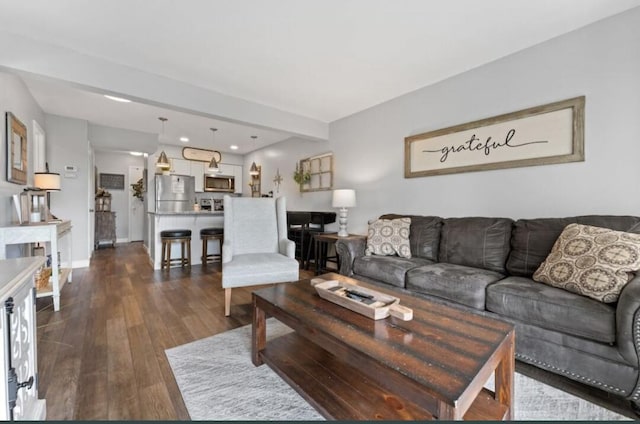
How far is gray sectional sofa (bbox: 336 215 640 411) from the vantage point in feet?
4.62

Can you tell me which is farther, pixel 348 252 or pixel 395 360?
pixel 348 252

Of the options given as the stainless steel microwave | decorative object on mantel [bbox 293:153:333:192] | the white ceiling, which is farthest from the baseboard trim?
decorative object on mantel [bbox 293:153:333:192]

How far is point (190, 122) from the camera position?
4711 millimetres

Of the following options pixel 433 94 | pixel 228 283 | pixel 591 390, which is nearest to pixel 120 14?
pixel 228 283

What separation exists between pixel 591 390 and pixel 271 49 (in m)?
3.32

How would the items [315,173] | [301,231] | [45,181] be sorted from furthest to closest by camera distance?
[315,173] < [301,231] < [45,181]

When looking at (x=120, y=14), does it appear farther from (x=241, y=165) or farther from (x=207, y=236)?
(x=241, y=165)

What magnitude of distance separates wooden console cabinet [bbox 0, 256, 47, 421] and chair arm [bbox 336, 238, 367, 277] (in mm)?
2329

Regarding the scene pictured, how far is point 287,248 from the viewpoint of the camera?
9.68 feet

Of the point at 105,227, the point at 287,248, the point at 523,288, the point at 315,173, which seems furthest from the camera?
the point at 105,227

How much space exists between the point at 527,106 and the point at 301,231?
3.20 metres

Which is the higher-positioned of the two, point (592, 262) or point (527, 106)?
point (527, 106)

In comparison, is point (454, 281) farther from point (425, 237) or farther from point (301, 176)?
point (301, 176)

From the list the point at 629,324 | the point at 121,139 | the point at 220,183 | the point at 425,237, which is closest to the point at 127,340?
the point at 425,237
